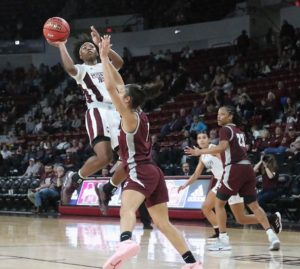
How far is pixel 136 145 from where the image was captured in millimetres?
5891

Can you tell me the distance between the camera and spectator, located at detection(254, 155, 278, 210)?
40.7ft

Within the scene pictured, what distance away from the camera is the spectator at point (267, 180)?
1241 cm

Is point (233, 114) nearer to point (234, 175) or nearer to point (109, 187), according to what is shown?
point (234, 175)

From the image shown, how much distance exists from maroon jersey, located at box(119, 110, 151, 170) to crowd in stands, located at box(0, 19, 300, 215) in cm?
684

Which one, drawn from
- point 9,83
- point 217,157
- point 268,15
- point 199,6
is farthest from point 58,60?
point 217,157

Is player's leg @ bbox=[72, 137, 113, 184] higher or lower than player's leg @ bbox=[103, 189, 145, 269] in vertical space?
higher

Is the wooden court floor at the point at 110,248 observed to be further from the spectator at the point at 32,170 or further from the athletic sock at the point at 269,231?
the spectator at the point at 32,170

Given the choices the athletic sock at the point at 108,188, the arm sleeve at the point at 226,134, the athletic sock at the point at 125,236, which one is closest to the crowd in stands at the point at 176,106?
the arm sleeve at the point at 226,134

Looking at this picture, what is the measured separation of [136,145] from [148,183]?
341 mm

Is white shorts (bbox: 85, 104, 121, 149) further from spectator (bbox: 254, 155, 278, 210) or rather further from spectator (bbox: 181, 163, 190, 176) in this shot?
spectator (bbox: 181, 163, 190, 176)

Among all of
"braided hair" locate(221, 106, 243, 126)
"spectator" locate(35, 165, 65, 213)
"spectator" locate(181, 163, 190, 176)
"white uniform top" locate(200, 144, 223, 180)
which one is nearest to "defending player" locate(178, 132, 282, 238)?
"white uniform top" locate(200, 144, 223, 180)

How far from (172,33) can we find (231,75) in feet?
21.1

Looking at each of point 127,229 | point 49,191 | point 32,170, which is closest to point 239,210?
point 127,229

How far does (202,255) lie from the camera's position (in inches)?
313
